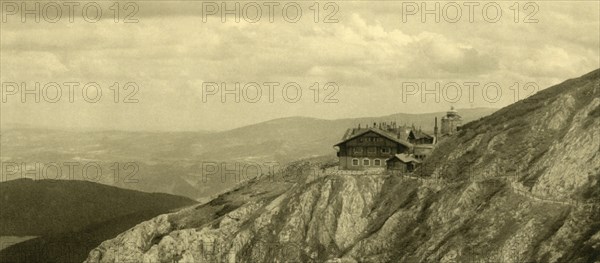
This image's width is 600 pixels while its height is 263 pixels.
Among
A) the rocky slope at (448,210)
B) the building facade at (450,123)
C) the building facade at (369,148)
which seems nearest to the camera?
the rocky slope at (448,210)

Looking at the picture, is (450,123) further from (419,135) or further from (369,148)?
(369,148)

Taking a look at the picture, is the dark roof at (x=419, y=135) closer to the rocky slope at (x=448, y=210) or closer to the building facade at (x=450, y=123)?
the building facade at (x=450, y=123)

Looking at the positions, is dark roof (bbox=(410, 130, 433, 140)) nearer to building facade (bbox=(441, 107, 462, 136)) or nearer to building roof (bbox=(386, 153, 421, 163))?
building facade (bbox=(441, 107, 462, 136))

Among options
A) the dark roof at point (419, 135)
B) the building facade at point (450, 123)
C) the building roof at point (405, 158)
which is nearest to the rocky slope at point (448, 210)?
the building roof at point (405, 158)

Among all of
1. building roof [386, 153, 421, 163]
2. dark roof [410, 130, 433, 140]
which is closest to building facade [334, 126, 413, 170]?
building roof [386, 153, 421, 163]

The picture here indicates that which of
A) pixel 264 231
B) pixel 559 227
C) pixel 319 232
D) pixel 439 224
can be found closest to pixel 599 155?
pixel 559 227

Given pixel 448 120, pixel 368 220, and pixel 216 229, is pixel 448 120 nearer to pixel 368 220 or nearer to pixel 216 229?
pixel 368 220

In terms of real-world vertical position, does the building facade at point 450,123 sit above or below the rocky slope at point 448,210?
above

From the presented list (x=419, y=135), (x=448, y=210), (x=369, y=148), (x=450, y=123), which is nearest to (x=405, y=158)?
(x=369, y=148)

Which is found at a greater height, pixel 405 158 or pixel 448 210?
pixel 405 158
